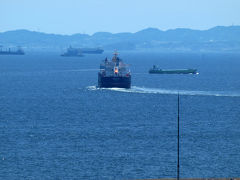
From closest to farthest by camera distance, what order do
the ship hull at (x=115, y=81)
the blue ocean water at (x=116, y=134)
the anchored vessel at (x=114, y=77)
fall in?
the blue ocean water at (x=116, y=134) < the ship hull at (x=115, y=81) < the anchored vessel at (x=114, y=77)

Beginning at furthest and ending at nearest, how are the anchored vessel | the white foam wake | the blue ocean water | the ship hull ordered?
1. the anchored vessel
2. the ship hull
3. the white foam wake
4. the blue ocean water

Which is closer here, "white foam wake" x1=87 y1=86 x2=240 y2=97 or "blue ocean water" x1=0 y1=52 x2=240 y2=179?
"blue ocean water" x1=0 y1=52 x2=240 y2=179

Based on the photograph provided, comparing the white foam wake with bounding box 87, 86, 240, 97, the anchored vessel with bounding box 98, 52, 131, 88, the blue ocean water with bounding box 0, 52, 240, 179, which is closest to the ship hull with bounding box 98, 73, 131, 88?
the anchored vessel with bounding box 98, 52, 131, 88

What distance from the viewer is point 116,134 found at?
7788 cm

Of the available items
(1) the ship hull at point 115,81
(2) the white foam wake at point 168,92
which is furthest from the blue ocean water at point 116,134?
(1) the ship hull at point 115,81

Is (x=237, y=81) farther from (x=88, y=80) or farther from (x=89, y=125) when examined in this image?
(x=89, y=125)

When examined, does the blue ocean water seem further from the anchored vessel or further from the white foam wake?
the anchored vessel

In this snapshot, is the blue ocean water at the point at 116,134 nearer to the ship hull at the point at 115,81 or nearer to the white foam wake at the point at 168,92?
the white foam wake at the point at 168,92

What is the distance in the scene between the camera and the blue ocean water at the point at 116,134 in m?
60.6

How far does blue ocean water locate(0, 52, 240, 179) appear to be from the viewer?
60.6 metres

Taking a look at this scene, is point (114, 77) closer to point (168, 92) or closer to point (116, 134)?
point (168, 92)

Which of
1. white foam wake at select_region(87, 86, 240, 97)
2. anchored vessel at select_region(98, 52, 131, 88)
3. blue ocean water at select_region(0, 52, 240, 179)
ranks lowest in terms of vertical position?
white foam wake at select_region(87, 86, 240, 97)

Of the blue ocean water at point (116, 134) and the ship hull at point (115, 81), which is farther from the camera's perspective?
the ship hull at point (115, 81)

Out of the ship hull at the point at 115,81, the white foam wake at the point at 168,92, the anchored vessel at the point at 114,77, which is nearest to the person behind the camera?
the white foam wake at the point at 168,92
